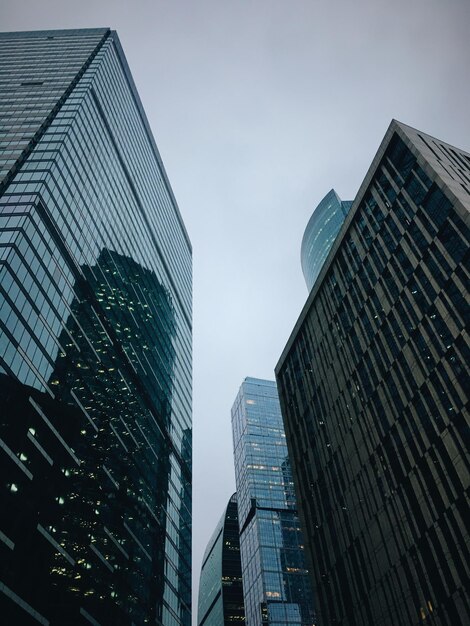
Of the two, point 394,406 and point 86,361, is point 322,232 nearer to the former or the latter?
point 86,361

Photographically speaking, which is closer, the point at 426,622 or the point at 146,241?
the point at 426,622

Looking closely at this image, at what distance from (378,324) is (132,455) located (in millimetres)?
44674

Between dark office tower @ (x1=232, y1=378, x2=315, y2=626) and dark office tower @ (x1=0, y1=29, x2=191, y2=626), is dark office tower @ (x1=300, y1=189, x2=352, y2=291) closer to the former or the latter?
dark office tower @ (x1=232, y1=378, x2=315, y2=626)

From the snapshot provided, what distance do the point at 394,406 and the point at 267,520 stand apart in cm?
11645

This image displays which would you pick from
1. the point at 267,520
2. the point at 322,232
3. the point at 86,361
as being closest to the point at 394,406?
the point at 86,361

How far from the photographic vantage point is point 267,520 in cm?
14850

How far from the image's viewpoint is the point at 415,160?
5134cm

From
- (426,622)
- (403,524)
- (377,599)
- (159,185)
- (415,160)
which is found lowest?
(426,622)

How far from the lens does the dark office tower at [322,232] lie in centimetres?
16688

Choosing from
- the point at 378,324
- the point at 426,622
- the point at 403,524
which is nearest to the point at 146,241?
the point at 378,324

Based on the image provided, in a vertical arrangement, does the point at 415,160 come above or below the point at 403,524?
above

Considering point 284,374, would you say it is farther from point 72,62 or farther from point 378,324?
point 72,62

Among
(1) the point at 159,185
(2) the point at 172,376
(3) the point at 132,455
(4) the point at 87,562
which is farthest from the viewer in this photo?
(1) the point at 159,185

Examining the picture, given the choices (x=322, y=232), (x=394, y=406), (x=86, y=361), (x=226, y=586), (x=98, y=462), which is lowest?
(x=394, y=406)
